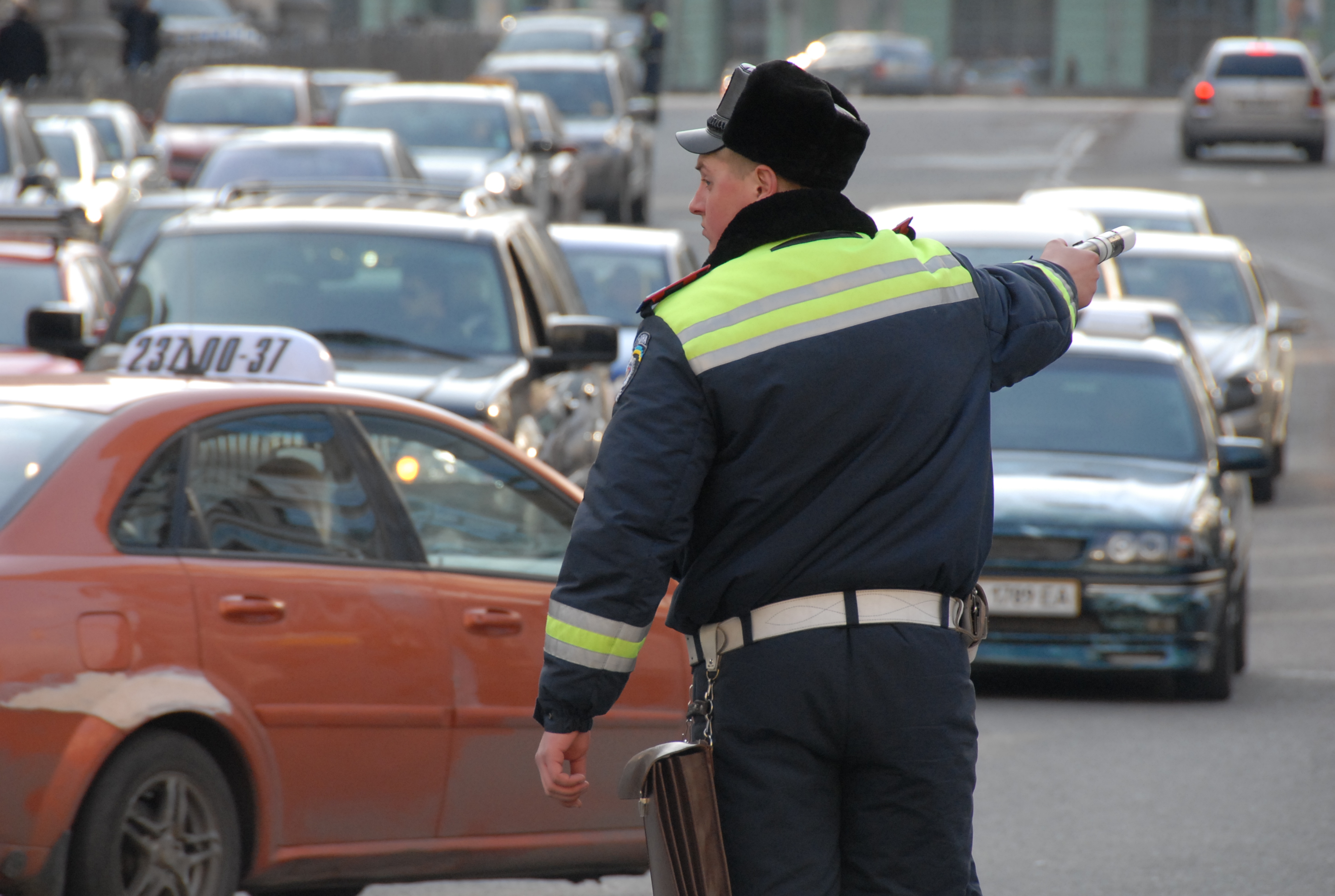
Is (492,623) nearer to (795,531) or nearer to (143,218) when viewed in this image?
(795,531)

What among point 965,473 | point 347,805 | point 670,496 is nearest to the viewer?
point 670,496

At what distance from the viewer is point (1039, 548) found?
885 cm

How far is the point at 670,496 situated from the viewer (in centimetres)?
329

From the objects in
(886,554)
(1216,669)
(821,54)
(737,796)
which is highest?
(821,54)

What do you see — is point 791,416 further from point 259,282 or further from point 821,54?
point 259,282

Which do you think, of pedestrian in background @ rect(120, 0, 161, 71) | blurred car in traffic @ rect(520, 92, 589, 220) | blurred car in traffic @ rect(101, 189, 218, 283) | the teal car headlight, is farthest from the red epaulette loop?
pedestrian in background @ rect(120, 0, 161, 71)

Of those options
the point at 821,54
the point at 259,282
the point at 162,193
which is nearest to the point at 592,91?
the point at 162,193

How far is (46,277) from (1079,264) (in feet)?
26.4

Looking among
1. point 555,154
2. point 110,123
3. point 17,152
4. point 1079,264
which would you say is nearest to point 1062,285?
point 1079,264

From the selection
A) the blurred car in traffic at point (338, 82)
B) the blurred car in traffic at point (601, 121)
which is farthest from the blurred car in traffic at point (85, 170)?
the blurred car in traffic at point (338, 82)

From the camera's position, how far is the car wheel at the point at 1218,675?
28.9 feet

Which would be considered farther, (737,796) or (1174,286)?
(1174,286)

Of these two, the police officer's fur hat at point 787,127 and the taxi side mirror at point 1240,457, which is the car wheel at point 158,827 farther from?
the taxi side mirror at point 1240,457

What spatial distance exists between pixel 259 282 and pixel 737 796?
225 inches
